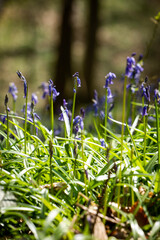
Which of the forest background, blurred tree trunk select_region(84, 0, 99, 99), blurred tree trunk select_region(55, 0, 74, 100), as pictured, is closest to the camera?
blurred tree trunk select_region(55, 0, 74, 100)

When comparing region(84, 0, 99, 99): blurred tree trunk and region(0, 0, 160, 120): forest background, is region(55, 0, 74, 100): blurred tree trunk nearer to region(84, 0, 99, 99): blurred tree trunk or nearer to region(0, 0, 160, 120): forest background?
region(84, 0, 99, 99): blurred tree trunk

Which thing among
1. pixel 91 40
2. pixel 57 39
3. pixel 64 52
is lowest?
pixel 64 52

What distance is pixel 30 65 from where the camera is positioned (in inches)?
797

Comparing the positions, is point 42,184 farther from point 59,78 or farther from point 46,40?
point 46,40

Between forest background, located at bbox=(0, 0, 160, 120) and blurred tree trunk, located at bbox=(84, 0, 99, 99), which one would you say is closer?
blurred tree trunk, located at bbox=(84, 0, 99, 99)

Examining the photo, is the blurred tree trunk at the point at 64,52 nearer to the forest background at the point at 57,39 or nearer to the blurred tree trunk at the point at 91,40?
the blurred tree trunk at the point at 91,40

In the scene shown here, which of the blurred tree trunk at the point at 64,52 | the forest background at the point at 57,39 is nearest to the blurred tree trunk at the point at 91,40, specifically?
the forest background at the point at 57,39

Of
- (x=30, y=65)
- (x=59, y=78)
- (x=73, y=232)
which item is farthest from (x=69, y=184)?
(x=30, y=65)

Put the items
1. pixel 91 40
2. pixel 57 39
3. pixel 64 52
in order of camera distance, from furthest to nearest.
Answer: pixel 57 39
pixel 91 40
pixel 64 52

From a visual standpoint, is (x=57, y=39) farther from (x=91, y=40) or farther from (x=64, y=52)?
(x=64, y=52)

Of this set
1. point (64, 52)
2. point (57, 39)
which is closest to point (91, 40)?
point (64, 52)

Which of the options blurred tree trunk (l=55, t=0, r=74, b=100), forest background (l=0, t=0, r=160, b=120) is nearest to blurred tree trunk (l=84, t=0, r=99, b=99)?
forest background (l=0, t=0, r=160, b=120)

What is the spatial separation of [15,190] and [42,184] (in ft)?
1.05

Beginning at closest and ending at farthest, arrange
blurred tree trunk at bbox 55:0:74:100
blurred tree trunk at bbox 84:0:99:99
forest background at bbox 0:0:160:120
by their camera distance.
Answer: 1. blurred tree trunk at bbox 55:0:74:100
2. blurred tree trunk at bbox 84:0:99:99
3. forest background at bbox 0:0:160:120
